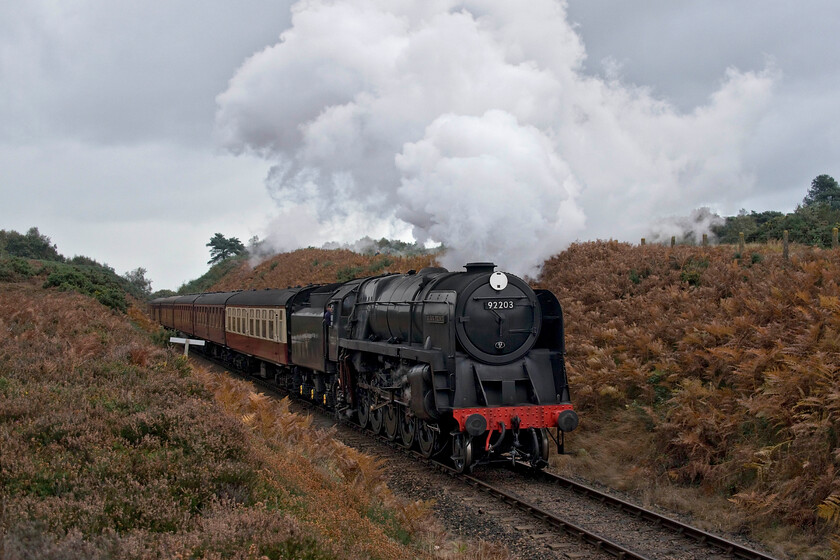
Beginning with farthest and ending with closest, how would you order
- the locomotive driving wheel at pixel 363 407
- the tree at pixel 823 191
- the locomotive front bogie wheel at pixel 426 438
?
the tree at pixel 823 191 < the locomotive driving wheel at pixel 363 407 < the locomotive front bogie wheel at pixel 426 438

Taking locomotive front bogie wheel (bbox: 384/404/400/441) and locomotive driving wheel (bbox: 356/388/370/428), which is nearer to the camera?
locomotive front bogie wheel (bbox: 384/404/400/441)

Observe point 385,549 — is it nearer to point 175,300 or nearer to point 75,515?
point 75,515

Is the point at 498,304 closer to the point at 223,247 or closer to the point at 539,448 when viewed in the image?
the point at 539,448

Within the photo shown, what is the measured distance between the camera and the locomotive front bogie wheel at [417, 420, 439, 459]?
11203 mm

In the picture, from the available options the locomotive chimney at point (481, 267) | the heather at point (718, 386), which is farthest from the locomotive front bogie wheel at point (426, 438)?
the locomotive chimney at point (481, 267)

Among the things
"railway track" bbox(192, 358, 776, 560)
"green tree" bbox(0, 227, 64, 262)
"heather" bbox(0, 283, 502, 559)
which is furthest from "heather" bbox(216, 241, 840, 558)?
"green tree" bbox(0, 227, 64, 262)

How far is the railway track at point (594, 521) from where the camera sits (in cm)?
727

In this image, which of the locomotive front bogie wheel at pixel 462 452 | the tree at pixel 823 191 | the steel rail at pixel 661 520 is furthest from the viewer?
the tree at pixel 823 191

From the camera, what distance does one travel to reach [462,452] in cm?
1023

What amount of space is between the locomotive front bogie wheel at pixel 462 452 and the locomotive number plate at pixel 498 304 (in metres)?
2.04

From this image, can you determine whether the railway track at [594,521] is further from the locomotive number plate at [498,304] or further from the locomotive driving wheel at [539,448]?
the locomotive number plate at [498,304]

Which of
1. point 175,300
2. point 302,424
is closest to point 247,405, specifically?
point 302,424

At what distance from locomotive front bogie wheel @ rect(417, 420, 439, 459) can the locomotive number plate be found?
2219 mm

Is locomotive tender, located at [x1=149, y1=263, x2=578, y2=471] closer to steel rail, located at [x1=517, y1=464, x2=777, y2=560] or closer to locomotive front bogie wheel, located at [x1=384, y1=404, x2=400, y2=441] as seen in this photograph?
locomotive front bogie wheel, located at [x1=384, y1=404, x2=400, y2=441]
